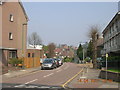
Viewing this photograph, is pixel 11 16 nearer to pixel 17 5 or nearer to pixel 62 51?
pixel 17 5

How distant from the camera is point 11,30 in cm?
4109

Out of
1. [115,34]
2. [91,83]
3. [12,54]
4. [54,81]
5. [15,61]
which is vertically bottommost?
[54,81]

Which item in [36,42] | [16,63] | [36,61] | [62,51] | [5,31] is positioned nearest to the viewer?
[16,63]

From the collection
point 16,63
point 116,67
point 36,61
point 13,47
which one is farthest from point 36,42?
point 116,67

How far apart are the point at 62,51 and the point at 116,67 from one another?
14198cm

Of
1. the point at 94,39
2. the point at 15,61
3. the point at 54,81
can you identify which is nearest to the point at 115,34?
the point at 94,39

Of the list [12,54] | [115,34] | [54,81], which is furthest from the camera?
[115,34]

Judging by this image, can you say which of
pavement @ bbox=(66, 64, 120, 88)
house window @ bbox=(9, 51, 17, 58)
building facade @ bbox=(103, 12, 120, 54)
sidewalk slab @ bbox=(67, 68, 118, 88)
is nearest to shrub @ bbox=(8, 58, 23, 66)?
house window @ bbox=(9, 51, 17, 58)

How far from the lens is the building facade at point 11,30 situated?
3807 cm

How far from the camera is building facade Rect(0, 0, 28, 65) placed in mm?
38072

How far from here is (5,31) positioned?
128 feet

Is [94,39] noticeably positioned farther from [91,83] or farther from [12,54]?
[91,83]

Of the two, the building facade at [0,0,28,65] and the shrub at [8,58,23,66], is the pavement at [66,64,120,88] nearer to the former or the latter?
the shrub at [8,58,23,66]

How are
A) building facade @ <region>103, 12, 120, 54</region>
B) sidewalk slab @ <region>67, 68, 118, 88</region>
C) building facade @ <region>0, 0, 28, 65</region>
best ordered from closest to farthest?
sidewalk slab @ <region>67, 68, 118, 88</region>, building facade @ <region>0, 0, 28, 65</region>, building facade @ <region>103, 12, 120, 54</region>
